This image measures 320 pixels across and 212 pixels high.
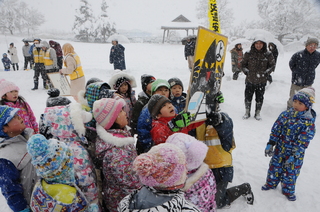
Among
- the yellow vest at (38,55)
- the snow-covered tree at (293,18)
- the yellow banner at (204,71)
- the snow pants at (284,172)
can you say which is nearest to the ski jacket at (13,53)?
the yellow vest at (38,55)

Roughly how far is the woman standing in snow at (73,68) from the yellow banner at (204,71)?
12.6ft

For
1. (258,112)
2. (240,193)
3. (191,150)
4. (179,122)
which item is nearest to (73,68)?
(179,122)

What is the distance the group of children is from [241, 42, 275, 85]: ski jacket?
9.20 ft

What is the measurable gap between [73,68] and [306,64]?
605 centimetres

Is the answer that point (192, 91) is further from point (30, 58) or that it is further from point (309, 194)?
point (30, 58)

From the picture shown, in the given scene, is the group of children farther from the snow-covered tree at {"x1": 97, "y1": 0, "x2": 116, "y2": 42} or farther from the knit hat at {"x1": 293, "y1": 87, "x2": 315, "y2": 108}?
the snow-covered tree at {"x1": 97, "y1": 0, "x2": 116, "y2": 42}

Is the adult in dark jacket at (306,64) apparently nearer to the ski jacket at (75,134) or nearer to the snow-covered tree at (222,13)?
the ski jacket at (75,134)

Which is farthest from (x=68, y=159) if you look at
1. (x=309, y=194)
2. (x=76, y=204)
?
(x=309, y=194)

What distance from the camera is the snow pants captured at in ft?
8.96

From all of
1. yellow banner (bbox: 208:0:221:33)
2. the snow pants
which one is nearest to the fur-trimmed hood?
yellow banner (bbox: 208:0:221:33)

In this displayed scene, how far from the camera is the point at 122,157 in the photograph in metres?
1.87

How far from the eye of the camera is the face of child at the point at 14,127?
188 cm

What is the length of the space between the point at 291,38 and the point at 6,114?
34.5 m

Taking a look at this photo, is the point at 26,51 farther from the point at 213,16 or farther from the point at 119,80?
the point at 213,16
